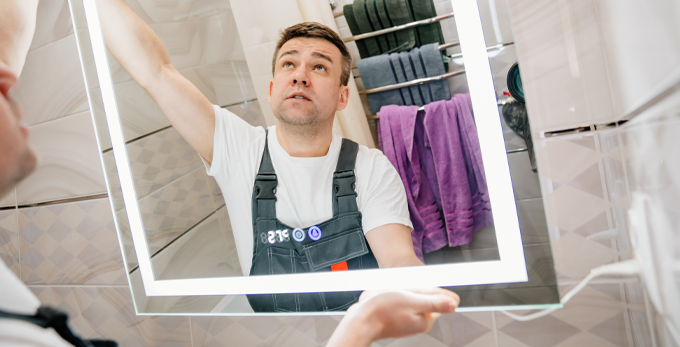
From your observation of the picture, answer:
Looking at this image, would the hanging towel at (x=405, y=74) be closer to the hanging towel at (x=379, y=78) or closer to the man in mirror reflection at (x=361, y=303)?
the hanging towel at (x=379, y=78)

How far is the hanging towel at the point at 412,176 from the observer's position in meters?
0.75

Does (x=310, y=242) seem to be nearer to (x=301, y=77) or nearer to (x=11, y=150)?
(x=301, y=77)

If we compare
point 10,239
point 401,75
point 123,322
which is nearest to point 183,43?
point 401,75

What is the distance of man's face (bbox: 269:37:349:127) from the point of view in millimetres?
779

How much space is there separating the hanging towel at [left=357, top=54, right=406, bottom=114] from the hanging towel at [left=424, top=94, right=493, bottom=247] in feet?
0.24

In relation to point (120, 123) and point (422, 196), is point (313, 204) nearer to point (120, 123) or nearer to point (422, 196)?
point (422, 196)

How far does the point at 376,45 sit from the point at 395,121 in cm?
16

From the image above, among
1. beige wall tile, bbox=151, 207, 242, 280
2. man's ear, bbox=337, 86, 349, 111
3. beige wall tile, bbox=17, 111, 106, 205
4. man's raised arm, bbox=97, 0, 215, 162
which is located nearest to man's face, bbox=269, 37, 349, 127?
man's ear, bbox=337, 86, 349, 111

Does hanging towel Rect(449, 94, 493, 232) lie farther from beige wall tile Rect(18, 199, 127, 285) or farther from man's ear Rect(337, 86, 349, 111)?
beige wall tile Rect(18, 199, 127, 285)

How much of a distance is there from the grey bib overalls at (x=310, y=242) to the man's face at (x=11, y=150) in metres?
0.44

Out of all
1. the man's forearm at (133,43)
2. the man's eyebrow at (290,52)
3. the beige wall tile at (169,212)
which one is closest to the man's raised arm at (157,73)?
the man's forearm at (133,43)

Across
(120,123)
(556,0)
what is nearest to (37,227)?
(120,123)

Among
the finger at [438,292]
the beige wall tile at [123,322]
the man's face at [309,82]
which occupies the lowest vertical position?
the beige wall tile at [123,322]

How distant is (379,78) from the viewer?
2.49 ft
